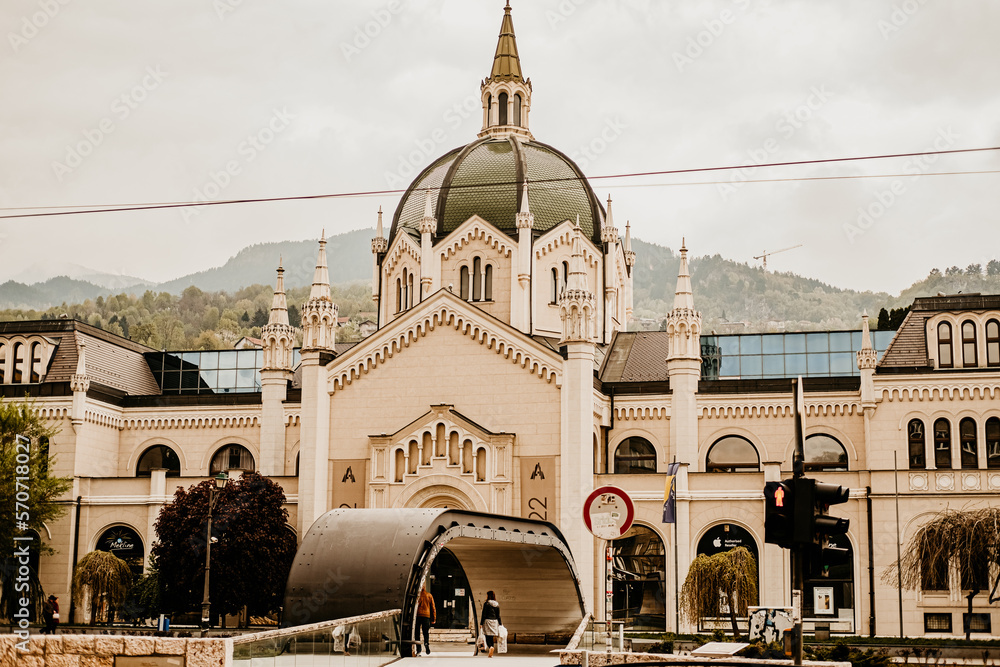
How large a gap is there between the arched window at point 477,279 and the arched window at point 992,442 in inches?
957

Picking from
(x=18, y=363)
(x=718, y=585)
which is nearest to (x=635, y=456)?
(x=718, y=585)

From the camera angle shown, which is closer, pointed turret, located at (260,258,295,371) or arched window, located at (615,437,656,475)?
arched window, located at (615,437,656,475)

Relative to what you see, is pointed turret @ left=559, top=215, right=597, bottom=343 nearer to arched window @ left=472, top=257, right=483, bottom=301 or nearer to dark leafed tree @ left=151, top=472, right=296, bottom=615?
arched window @ left=472, top=257, right=483, bottom=301

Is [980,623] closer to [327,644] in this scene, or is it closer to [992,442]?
[992,442]

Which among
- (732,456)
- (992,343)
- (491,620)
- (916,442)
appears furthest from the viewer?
(732,456)

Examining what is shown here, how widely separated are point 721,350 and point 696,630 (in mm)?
26529

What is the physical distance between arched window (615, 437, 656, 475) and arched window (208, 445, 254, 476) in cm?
1902

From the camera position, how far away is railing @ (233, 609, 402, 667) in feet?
60.3

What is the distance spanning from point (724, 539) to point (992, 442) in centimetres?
1262

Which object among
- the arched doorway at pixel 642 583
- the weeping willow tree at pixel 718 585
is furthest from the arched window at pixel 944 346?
the arched doorway at pixel 642 583

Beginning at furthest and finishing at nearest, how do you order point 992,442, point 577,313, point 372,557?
point 992,442, point 577,313, point 372,557

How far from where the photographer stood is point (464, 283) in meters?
61.3

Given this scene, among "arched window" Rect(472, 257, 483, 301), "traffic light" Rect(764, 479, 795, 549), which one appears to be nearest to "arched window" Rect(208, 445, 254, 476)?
"arched window" Rect(472, 257, 483, 301)

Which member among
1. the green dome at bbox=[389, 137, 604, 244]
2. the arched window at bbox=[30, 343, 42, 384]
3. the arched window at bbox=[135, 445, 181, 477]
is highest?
the green dome at bbox=[389, 137, 604, 244]
